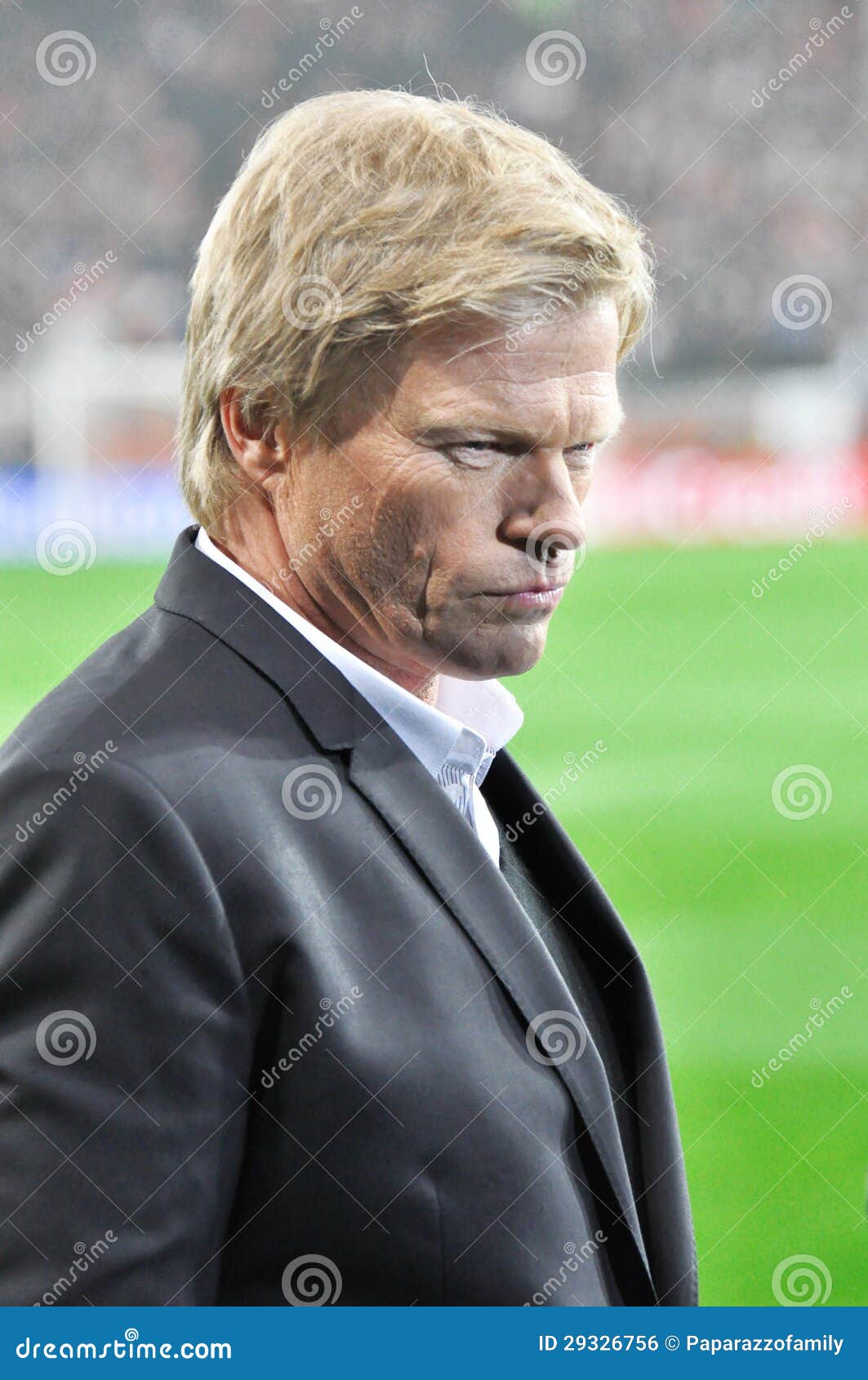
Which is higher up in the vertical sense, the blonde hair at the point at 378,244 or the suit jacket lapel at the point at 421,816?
the blonde hair at the point at 378,244

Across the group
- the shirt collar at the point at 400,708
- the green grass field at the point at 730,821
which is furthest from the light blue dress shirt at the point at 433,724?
the green grass field at the point at 730,821

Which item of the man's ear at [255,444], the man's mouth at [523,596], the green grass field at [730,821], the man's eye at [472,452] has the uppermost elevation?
the man's eye at [472,452]

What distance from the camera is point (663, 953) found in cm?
518

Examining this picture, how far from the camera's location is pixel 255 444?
4.19ft

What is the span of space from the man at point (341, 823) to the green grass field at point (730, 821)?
2276mm

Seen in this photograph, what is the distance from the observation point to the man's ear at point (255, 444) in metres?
1.26

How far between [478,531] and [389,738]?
0.60 ft

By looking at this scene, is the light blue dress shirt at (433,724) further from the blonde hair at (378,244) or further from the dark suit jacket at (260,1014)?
the blonde hair at (378,244)

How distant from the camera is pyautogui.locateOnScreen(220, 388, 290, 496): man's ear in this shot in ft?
4.14

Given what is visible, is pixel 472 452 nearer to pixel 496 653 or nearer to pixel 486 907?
pixel 496 653

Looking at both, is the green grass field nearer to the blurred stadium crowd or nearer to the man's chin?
the man's chin

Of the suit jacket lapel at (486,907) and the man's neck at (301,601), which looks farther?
the man's neck at (301,601)

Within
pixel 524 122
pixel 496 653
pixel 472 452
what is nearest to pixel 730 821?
pixel 496 653

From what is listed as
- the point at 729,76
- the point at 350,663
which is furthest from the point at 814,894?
the point at 729,76
